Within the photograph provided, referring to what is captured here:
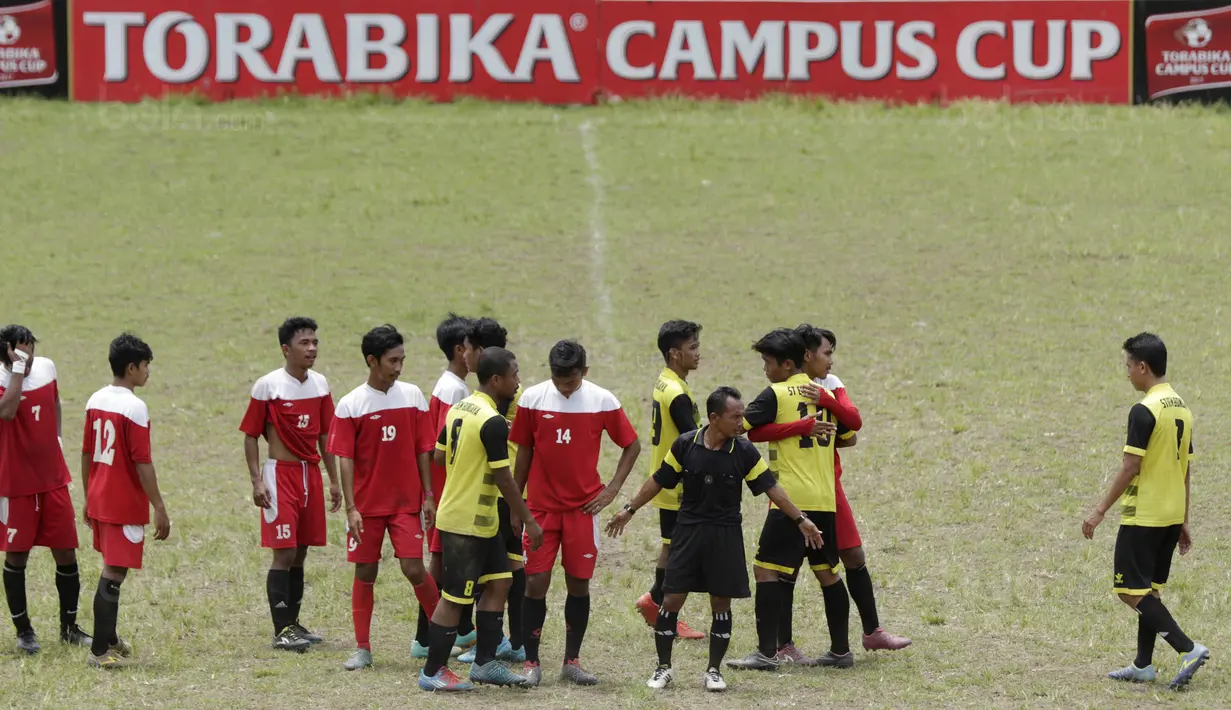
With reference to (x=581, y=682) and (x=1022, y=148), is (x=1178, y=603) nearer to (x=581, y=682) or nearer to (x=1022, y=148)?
(x=581, y=682)

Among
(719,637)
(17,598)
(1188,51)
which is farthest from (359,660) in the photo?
(1188,51)

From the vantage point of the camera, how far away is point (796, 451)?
8.95 meters

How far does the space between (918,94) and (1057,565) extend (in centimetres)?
1814

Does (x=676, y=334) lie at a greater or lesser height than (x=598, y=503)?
greater

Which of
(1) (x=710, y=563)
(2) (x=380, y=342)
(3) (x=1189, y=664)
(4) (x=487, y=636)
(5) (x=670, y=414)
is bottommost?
(3) (x=1189, y=664)

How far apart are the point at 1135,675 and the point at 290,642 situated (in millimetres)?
5078

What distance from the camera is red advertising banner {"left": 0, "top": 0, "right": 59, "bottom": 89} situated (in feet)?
87.2

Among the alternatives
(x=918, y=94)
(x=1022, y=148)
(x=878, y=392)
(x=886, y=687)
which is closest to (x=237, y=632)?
(x=886, y=687)

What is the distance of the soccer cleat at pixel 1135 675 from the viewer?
27.7 feet

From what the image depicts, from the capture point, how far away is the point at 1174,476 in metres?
8.53

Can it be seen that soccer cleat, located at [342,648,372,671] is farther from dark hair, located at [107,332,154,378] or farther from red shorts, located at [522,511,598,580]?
dark hair, located at [107,332,154,378]

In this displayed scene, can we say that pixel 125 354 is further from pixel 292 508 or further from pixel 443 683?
pixel 443 683

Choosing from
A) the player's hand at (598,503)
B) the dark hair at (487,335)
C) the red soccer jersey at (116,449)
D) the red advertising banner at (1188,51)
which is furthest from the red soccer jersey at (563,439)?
the red advertising banner at (1188,51)

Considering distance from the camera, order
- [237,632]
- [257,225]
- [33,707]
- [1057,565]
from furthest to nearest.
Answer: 1. [257,225]
2. [1057,565]
3. [237,632]
4. [33,707]
